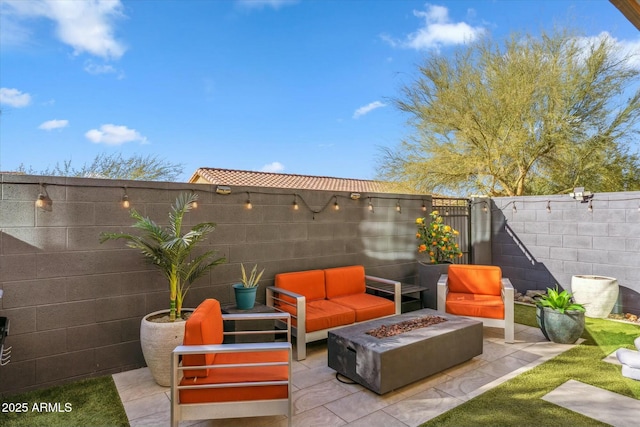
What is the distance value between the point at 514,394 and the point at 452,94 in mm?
7061

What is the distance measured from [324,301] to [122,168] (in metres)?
6.97

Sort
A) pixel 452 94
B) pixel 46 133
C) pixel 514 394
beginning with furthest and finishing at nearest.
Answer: pixel 46 133
pixel 452 94
pixel 514 394

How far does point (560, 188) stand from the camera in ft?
28.3

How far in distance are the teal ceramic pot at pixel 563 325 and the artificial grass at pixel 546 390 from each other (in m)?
0.14

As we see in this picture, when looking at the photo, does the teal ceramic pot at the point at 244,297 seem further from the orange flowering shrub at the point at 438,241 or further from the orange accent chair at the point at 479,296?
the orange flowering shrub at the point at 438,241

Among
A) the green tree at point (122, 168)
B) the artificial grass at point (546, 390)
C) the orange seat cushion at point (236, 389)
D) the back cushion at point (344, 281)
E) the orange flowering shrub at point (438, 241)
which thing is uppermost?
the green tree at point (122, 168)

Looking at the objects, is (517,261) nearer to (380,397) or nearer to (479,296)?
(479,296)

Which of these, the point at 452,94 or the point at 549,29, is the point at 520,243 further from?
the point at 549,29

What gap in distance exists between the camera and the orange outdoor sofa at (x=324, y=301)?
144 inches

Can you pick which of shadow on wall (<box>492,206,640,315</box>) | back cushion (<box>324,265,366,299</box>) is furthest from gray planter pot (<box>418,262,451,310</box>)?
shadow on wall (<box>492,206,640,315</box>)

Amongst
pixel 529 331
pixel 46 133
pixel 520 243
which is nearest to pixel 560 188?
pixel 520 243

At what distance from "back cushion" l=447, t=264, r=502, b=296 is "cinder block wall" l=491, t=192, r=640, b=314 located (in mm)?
2122

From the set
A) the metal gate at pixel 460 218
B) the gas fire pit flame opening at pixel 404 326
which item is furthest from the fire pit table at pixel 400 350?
the metal gate at pixel 460 218

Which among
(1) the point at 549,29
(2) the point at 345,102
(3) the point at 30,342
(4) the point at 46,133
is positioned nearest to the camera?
(3) the point at 30,342
